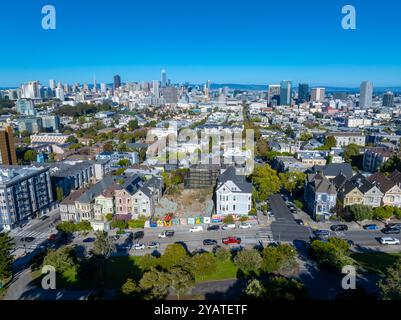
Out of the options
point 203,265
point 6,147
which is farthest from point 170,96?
point 203,265

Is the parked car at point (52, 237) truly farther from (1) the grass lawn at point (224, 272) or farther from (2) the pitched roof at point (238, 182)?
(2) the pitched roof at point (238, 182)

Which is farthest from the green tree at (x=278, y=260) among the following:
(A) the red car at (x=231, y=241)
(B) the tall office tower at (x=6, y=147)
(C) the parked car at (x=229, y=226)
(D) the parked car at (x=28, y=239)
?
(B) the tall office tower at (x=6, y=147)

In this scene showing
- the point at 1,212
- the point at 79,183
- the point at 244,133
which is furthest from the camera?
the point at 244,133

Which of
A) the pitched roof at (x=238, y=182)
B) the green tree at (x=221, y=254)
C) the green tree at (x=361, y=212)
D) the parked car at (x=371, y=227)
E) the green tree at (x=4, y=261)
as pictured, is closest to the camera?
the green tree at (x=4, y=261)

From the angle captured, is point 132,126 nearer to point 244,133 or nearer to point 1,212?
point 244,133

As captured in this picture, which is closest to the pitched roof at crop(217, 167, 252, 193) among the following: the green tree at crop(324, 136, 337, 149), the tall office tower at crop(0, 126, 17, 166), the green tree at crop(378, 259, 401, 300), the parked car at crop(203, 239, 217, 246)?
the parked car at crop(203, 239, 217, 246)

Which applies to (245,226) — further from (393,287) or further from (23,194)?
(23,194)

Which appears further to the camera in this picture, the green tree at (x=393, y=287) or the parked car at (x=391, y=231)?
the parked car at (x=391, y=231)

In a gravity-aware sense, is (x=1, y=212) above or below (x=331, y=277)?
above
